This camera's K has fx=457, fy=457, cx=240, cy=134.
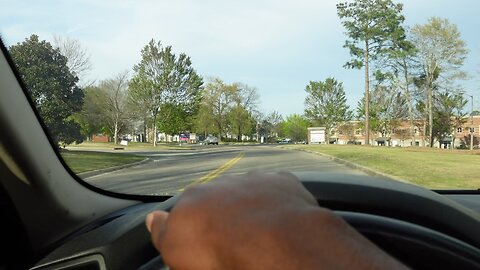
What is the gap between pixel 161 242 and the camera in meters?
0.86

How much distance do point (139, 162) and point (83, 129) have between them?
1.56m

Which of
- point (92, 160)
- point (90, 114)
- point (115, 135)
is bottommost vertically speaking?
point (92, 160)

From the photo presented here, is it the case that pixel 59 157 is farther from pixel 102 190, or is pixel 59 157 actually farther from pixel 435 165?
pixel 435 165

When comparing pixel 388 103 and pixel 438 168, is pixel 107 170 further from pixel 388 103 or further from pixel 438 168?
pixel 388 103

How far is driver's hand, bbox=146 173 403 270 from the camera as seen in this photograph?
747mm

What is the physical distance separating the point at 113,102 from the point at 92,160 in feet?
1.72

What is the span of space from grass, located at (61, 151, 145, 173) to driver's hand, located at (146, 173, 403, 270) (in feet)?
7.55

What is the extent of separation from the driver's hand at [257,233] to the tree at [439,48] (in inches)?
137

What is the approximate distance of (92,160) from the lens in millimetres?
3658

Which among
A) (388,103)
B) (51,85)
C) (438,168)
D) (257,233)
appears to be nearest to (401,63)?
(438,168)

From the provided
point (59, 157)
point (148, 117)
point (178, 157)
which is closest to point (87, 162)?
point (59, 157)

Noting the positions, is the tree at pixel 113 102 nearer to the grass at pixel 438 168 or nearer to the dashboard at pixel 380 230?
the dashboard at pixel 380 230

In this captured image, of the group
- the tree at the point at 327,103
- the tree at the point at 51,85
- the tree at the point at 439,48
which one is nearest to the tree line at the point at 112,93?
the tree at the point at 51,85

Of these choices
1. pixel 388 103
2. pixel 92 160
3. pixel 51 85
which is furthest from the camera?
pixel 388 103
